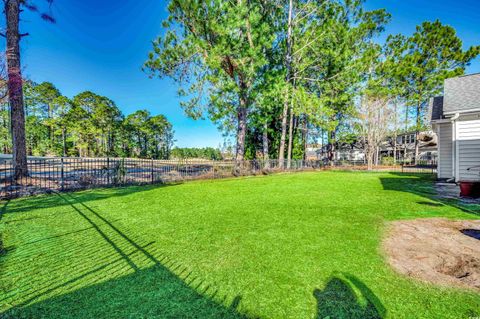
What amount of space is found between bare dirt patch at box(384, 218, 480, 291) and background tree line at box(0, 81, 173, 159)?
36.8 meters

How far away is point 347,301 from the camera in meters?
1.89

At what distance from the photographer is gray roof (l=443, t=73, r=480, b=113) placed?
743cm

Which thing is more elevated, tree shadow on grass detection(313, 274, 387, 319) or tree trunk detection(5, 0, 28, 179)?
tree trunk detection(5, 0, 28, 179)

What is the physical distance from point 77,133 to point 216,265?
37045 millimetres

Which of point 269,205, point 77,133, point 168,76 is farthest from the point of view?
point 77,133

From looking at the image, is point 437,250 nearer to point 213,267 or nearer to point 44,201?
point 213,267

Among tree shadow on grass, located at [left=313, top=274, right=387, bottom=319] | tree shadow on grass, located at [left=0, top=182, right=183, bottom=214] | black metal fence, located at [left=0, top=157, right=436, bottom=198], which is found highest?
black metal fence, located at [left=0, top=157, right=436, bottom=198]

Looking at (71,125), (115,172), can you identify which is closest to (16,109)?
(115,172)

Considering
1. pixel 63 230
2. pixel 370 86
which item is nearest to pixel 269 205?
pixel 63 230

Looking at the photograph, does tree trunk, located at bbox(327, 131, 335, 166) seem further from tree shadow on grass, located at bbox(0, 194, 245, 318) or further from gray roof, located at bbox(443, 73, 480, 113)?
tree shadow on grass, located at bbox(0, 194, 245, 318)

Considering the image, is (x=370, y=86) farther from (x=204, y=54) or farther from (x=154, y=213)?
(x=154, y=213)

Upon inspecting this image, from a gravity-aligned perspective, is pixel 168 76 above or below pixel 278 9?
below

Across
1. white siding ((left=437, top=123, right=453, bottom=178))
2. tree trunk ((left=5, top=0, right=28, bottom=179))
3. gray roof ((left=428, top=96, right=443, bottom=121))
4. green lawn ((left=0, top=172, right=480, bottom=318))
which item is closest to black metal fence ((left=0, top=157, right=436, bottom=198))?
tree trunk ((left=5, top=0, right=28, bottom=179))

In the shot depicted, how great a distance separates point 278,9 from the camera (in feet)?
46.2
